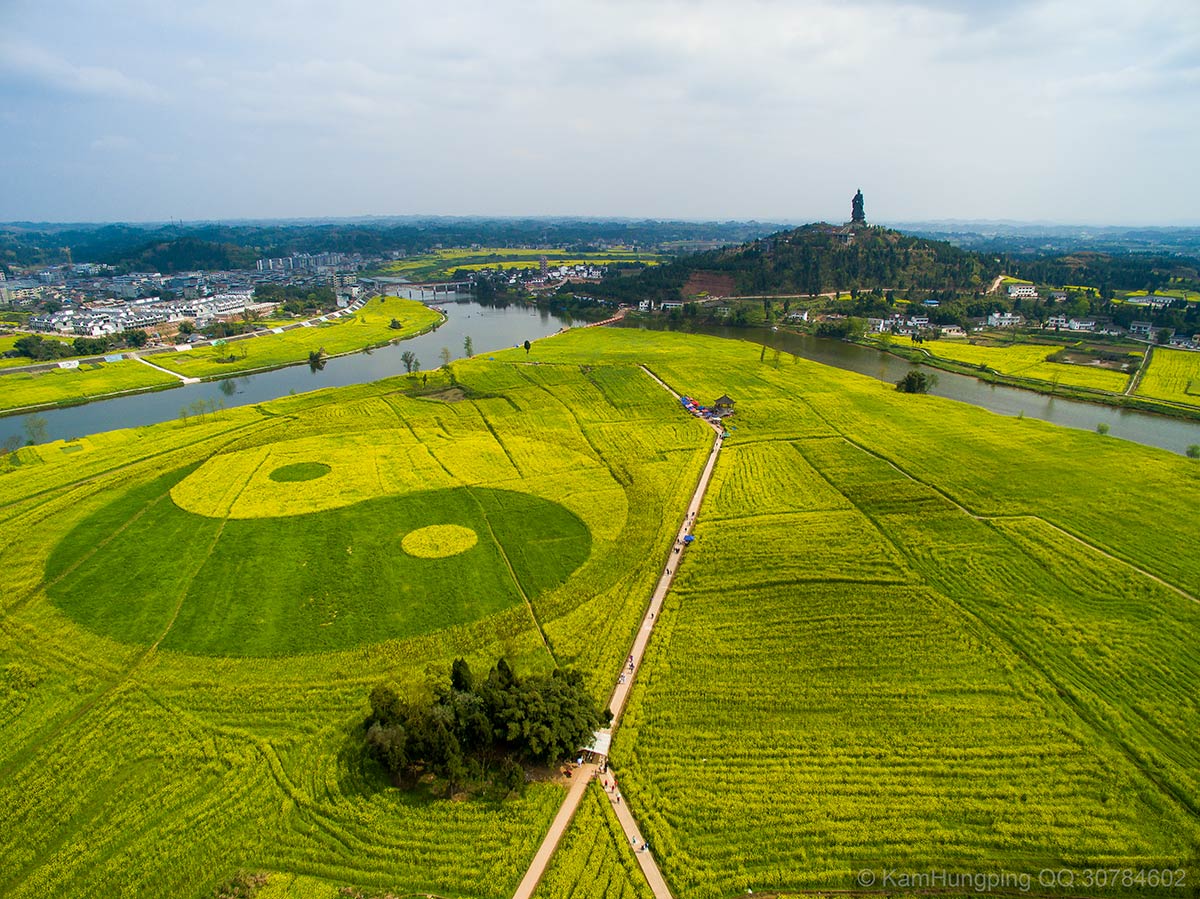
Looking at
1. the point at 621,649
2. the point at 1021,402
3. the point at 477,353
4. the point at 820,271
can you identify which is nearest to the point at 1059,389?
the point at 1021,402

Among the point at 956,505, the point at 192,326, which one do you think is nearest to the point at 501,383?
the point at 956,505

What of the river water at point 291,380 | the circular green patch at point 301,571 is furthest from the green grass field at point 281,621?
the river water at point 291,380

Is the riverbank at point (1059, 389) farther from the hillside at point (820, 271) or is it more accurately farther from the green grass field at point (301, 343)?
the green grass field at point (301, 343)

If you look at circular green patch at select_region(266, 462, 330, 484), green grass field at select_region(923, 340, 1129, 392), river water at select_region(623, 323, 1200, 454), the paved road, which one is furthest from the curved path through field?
green grass field at select_region(923, 340, 1129, 392)

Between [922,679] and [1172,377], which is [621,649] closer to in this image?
[922,679]

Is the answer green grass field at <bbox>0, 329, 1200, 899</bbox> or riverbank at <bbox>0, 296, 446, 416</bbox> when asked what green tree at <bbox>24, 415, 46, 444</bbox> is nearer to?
green grass field at <bbox>0, 329, 1200, 899</bbox>
